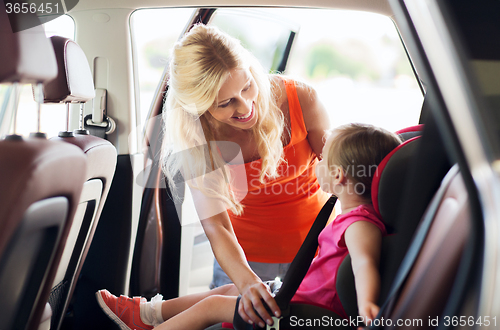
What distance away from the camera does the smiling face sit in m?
1.20

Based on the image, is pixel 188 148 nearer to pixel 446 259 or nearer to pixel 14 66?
pixel 14 66

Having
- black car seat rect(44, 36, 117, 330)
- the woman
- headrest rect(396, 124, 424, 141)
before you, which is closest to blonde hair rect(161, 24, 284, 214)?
the woman

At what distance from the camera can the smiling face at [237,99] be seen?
1195mm

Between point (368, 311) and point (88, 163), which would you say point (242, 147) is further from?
point (368, 311)

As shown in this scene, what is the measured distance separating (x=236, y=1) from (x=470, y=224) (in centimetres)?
110

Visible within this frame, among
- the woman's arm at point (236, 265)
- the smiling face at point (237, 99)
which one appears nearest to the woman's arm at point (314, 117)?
the smiling face at point (237, 99)

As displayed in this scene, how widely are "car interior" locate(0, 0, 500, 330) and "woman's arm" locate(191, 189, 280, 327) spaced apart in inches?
1.3

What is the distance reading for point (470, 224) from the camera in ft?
1.69

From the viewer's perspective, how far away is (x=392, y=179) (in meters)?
0.79

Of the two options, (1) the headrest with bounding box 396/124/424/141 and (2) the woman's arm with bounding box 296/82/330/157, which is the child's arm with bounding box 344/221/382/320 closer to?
(1) the headrest with bounding box 396/124/424/141

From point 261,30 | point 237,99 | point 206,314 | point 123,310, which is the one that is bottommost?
point 123,310

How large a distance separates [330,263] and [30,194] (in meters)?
0.68

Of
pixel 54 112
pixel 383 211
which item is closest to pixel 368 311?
pixel 383 211

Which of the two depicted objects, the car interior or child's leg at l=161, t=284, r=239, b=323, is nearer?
the car interior
